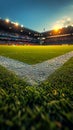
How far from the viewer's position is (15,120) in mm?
3973

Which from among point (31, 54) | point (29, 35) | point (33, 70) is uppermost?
point (29, 35)

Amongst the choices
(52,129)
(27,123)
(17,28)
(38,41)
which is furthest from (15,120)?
(38,41)

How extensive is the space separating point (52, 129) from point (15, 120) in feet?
2.85

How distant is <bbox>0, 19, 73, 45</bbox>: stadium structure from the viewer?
112312 millimetres

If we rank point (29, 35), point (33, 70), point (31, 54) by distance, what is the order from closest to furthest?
point (33, 70) < point (31, 54) < point (29, 35)

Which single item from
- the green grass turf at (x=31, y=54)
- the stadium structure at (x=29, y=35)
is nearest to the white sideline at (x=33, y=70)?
the green grass turf at (x=31, y=54)

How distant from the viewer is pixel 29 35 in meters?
134

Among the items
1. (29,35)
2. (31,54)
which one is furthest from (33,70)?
(29,35)

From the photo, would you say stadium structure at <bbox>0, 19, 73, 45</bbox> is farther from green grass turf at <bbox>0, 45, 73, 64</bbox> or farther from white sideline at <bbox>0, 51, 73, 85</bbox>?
white sideline at <bbox>0, 51, 73, 85</bbox>

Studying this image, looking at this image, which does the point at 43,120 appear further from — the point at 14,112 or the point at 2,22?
the point at 2,22

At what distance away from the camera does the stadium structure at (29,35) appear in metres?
112

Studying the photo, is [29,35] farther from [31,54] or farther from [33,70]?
[33,70]

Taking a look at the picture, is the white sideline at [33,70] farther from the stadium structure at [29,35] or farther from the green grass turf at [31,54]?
the stadium structure at [29,35]

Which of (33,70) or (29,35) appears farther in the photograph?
(29,35)
